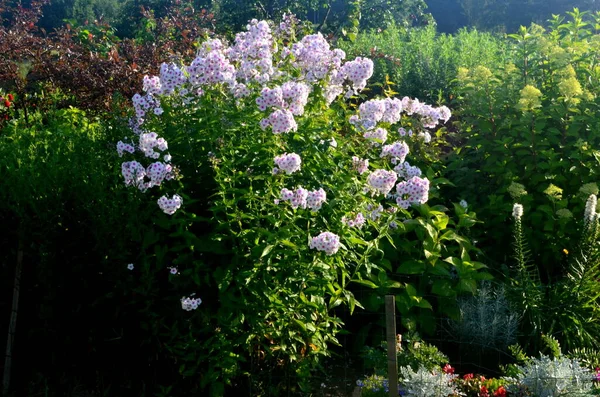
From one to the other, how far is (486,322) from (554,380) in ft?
4.30

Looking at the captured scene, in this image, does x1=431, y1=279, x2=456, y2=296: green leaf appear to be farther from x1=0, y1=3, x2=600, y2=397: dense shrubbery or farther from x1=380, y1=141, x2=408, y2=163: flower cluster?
x1=380, y1=141, x2=408, y2=163: flower cluster

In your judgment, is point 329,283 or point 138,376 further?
point 138,376

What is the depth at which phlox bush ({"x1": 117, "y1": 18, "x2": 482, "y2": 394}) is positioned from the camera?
350 centimetres

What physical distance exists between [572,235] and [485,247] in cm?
62

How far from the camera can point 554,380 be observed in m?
3.17

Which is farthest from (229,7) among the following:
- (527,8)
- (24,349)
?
(527,8)

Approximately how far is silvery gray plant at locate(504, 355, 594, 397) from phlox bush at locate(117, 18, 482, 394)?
96 centimetres

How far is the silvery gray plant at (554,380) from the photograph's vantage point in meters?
3.17

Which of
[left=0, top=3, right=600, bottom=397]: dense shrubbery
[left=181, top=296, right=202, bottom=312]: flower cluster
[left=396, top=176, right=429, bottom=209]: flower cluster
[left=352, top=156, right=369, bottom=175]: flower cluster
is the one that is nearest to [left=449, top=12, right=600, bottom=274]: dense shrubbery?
[left=0, top=3, right=600, bottom=397]: dense shrubbery

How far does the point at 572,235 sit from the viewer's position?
5.14m

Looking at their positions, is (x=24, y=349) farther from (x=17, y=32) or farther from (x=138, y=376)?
(x=17, y=32)

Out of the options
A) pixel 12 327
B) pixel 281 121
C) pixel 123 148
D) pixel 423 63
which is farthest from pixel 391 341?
pixel 423 63

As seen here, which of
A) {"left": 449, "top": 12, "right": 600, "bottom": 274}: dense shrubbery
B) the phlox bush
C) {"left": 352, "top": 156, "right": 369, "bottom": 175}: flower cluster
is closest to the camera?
the phlox bush

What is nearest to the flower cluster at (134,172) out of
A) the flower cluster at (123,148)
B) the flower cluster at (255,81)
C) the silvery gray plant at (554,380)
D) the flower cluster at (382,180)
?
the flower cluster at (255,81)
